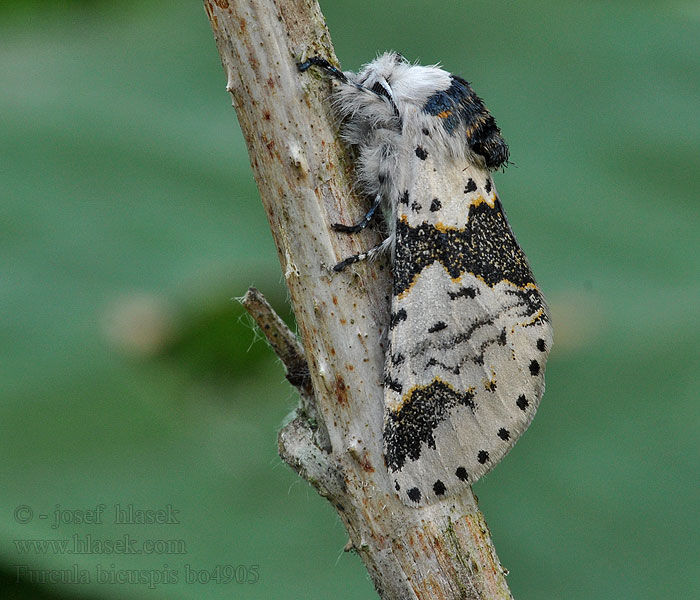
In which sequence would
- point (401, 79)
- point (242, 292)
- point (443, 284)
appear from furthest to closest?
point (242, 292)
point (401, 79)
point (443, 284)

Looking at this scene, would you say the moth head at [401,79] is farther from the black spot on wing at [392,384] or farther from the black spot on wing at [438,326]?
the black spot on wing at [392,384]

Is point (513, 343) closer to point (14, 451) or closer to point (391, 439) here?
point (391, 439)

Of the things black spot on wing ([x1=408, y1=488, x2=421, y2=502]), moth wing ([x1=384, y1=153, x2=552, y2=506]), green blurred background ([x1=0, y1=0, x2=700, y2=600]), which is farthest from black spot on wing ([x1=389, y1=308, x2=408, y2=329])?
green blurred background ([x1=0, y1=0, x2=700, y2=600])

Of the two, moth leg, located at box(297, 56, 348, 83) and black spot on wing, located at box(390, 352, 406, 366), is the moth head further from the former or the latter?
black spot on wing, located at box(390, 352, 406, 366)

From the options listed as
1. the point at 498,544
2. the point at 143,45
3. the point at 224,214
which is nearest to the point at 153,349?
the point at 224,214

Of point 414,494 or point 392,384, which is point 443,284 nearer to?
point 392,384

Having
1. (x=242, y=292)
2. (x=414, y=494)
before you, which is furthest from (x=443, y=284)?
(x=242, y=292)
